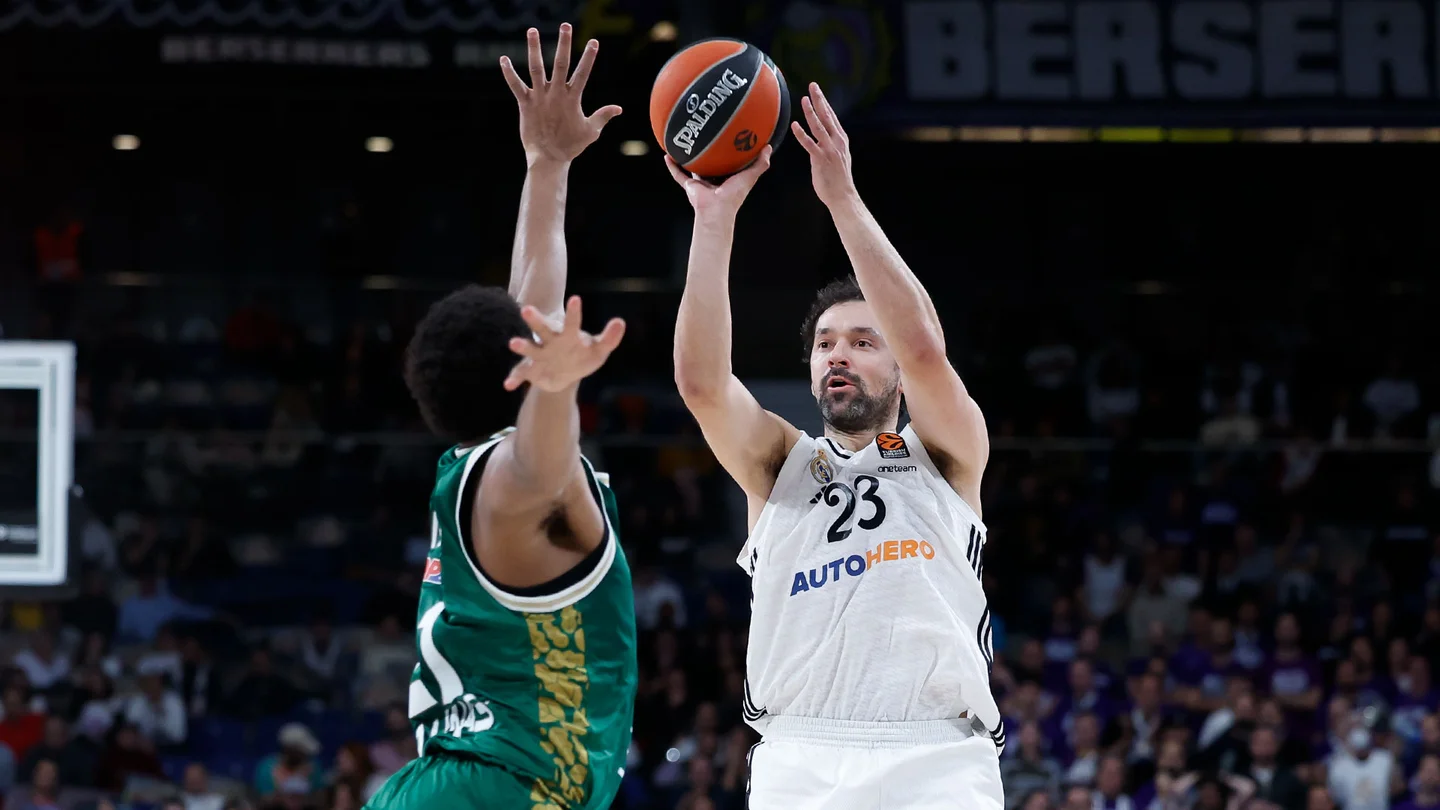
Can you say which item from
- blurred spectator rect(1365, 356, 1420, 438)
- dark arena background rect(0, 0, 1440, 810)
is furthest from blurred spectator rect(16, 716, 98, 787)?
blurred spectator rect(1365, 356, 1420, 438)

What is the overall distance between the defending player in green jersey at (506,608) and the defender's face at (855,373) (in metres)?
1.42

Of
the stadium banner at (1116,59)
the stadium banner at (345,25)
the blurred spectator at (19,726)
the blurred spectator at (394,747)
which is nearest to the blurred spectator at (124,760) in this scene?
the blurred spectator at (19,726)

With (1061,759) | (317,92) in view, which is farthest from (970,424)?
(317,92)

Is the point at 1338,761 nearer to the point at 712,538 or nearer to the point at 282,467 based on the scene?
the point at 712,538

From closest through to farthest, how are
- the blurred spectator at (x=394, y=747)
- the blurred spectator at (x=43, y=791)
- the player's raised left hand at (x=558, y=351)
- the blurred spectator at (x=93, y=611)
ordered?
the player's raised left hand at (x=558, y=351) < the blurred spectator at (x=43, y=791) < the blurred spectator at (x=394, y=747) < the blurred spectator at (x=93, y=611)

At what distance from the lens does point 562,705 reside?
11.9ft

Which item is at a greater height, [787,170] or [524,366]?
[787,170]

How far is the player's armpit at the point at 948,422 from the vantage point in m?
4.77

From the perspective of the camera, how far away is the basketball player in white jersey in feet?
15.3

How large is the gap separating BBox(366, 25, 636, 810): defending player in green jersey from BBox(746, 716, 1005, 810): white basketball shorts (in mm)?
1053

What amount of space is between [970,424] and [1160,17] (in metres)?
10.7

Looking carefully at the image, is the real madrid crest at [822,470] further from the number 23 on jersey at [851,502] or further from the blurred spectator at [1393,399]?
the blurred spectator at [1393,399]

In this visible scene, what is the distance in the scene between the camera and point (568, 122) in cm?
459

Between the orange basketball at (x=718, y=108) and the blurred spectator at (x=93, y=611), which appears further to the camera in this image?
the blurred spectator at (x=93, y=611)
